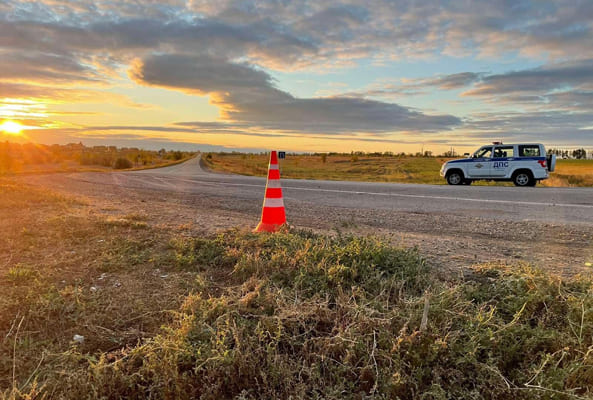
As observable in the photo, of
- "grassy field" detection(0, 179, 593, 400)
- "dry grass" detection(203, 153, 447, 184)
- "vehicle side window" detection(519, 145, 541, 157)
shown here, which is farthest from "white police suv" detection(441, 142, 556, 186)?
"grassy field" detection(0, 179, 593, 400)

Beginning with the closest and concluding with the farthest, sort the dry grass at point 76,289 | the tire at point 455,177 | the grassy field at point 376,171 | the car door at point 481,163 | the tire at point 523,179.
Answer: the dry grass at point 76,289 < the tire at point 523,179 < the car door at point 481,163 < the tire at point 455,177 < the grassy field at point 376,171

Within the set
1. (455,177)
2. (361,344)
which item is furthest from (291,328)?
(455,177)

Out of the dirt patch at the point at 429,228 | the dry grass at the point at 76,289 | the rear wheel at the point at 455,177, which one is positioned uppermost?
the rear wheel at the point at 455,177

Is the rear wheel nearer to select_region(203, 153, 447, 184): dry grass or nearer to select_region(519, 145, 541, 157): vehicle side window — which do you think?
select_region(519, 145, 541, 157): vehicle side window

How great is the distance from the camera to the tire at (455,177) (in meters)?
17.2

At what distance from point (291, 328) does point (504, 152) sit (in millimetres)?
17116

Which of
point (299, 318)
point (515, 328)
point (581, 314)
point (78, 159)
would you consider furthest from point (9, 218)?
point (78, 159)

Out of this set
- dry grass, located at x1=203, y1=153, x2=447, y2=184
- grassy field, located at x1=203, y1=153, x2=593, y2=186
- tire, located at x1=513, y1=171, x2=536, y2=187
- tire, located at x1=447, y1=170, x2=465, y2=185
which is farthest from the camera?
dry grass, located at x1=203, y1=153, x2=447, y2=184

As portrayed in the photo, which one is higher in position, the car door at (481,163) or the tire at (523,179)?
the car door at (481,163)

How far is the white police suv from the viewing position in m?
15.7

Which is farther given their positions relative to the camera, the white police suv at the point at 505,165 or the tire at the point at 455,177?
the tire at the point at 455,177

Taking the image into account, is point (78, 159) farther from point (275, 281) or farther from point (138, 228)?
point (275, 281)

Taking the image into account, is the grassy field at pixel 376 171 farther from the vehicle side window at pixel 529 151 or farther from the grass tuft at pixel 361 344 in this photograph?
the grass tuft at pixel 361 344

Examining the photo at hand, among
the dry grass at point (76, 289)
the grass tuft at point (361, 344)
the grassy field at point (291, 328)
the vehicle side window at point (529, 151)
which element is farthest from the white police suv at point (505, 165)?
the dry grass at point (76, 289)
